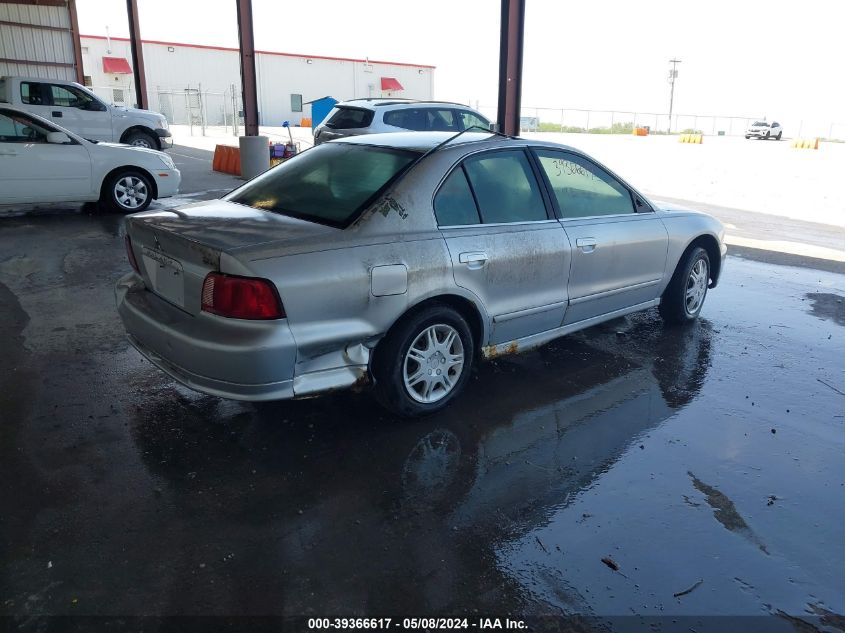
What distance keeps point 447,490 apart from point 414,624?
0.92 m

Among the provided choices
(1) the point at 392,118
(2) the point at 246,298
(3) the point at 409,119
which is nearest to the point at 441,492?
(2) the point at 246,298

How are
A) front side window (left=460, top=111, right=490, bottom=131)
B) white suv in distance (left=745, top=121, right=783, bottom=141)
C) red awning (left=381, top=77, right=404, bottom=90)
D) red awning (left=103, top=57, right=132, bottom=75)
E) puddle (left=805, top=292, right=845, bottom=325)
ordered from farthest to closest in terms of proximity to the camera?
red awning (left=381, top=77, right=404, bottom=90)
red awning (left=103, top=57, right=132, bottom=75)
white suv in distance (left=745, top=121, right=783, bottom=141)
front side window (left=460, top=111, right=490, bottom=131)
puddle (left=805, top=292, right=845, bottom=325)

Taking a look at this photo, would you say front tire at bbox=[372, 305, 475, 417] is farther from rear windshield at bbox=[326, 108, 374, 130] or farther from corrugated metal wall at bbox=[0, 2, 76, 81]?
corrugated metal wall at bbox=[0, 2, 76, 81]

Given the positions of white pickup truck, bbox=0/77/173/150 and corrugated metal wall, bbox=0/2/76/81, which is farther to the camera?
corrugated metal wall, bbox=0/2/76/81

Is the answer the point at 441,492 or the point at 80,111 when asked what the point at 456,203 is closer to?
the point at 441,492

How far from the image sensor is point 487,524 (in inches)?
122

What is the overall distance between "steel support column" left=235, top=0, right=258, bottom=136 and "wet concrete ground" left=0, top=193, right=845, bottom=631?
418 inches

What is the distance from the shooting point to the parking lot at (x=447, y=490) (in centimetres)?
265

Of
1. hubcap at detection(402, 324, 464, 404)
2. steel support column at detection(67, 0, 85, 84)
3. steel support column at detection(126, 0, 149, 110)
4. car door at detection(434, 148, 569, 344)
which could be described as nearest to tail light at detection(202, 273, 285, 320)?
hubcap at detection(402, 324, 464, 404)

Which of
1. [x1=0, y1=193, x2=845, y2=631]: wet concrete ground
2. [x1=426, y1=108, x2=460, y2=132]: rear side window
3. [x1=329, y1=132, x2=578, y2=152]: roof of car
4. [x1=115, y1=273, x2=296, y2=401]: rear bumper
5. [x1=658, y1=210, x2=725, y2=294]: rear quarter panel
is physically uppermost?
Result: [x1=426, y1=108, x2=460, y2=132]: rear side window

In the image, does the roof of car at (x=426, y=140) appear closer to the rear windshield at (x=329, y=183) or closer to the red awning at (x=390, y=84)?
the rear windshield at (x=329, y=183)

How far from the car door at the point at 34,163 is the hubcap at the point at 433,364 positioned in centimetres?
793

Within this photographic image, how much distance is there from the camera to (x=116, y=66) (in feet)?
160

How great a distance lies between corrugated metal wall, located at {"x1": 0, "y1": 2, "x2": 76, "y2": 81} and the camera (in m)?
22.1
